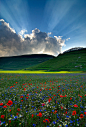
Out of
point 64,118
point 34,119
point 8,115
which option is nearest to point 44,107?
point 34,119

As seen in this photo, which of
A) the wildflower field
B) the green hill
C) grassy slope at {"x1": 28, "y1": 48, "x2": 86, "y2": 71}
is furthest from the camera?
the green hill

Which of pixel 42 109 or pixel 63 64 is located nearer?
pixel 42 109

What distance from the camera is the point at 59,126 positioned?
3283 mm

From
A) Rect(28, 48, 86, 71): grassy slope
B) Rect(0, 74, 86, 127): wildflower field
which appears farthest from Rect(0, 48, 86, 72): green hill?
Rect(0, 74, 86, 127): wildflower field

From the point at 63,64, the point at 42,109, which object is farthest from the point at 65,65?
the point at 42,109

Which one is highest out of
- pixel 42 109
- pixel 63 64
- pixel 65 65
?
pixel 63 64

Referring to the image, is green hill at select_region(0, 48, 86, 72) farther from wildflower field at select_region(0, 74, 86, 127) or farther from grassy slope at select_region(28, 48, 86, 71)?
wildflower field at select_region(0, 74, 86, 127)

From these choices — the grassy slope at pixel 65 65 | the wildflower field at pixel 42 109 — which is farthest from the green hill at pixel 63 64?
the wildflower field at pixel 42 109

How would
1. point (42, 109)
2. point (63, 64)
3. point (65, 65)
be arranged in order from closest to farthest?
point (42, 109) → point (65, 65) → point (63, 64)

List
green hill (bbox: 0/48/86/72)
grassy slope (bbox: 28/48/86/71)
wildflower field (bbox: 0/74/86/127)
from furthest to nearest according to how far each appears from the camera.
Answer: green hill (bbox: 0/48/86/72) → grassy slope (bbox: 28/48/86/71) → wildflower field (bbox: 0/74/86/127)

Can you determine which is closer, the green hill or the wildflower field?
the wildflower field

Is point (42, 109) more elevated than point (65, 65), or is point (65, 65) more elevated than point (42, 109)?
point (65, 65)

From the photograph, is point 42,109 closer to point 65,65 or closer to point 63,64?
point 65,65

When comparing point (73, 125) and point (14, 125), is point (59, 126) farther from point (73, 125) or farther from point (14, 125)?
point (14, 125)
